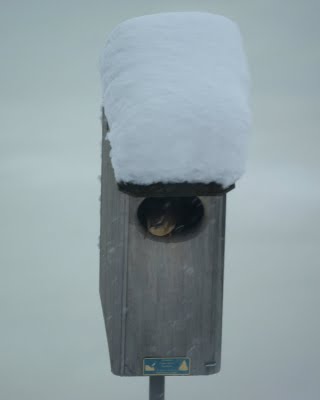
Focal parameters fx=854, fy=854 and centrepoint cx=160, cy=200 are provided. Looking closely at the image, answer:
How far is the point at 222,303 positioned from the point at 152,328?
1.39ft

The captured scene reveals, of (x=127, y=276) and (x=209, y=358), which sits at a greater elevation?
(x=127, y=276)

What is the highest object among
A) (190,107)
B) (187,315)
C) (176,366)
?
(190,107)

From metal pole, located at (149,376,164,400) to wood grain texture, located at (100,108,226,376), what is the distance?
106 millimetres

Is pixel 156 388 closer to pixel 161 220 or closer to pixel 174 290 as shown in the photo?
pixel 174 290

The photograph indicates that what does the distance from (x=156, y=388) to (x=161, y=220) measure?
0.93 meters

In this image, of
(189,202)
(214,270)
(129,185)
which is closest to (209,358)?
(214,270)

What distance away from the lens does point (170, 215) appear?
474cm

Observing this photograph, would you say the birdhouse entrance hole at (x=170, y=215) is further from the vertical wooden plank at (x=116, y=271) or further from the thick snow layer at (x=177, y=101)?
the thick snow layer at (x=177, y=101)

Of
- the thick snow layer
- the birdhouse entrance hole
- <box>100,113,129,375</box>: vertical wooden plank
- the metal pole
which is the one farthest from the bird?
the metal pole

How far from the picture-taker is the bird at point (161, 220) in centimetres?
466

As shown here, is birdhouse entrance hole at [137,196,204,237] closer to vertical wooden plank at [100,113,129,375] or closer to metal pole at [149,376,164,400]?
vertical wooden plank at [100,113,129,375]

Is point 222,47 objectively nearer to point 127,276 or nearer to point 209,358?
point 127,276

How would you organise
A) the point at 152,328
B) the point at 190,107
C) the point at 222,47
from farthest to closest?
the point at 152,328 < the point at 222,47 < the point at 190,107

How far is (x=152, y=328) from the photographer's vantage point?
465 centimetres
